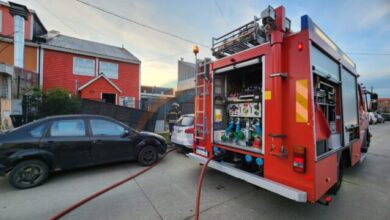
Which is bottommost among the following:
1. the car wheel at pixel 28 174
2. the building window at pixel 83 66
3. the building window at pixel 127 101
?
the car wheel at pixel 28 174

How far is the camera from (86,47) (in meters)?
15.0

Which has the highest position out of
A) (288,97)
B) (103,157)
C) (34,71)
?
(34,71)

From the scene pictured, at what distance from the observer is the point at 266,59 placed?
8.91 feet

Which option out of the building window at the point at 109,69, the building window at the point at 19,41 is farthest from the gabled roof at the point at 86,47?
the building window at the point at 19,41

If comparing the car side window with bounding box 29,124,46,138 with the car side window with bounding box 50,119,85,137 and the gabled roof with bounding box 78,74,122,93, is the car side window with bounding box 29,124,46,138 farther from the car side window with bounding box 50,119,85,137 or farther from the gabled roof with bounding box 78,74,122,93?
the gabled roof with bounding box 78,74,122,93

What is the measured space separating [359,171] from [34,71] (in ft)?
60.6

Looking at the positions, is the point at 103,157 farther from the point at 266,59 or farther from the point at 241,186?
the point at 266,59

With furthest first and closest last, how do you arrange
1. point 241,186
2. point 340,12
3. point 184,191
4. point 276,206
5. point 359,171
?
point 340,12
point 359,171
point 241,186
point 184,191
point 276,206

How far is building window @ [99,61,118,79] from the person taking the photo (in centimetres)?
1500

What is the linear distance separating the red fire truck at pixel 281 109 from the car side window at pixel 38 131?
3.63 metres

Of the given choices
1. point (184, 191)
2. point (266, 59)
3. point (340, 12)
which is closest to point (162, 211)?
point (184, 191)

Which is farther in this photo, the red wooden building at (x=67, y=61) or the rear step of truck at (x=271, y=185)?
the red wooden building at (x=67, y=61)

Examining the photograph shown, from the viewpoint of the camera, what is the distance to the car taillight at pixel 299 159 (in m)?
2.27

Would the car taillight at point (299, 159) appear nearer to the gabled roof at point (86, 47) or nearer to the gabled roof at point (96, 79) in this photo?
the gabled roof at point (96, 79)
